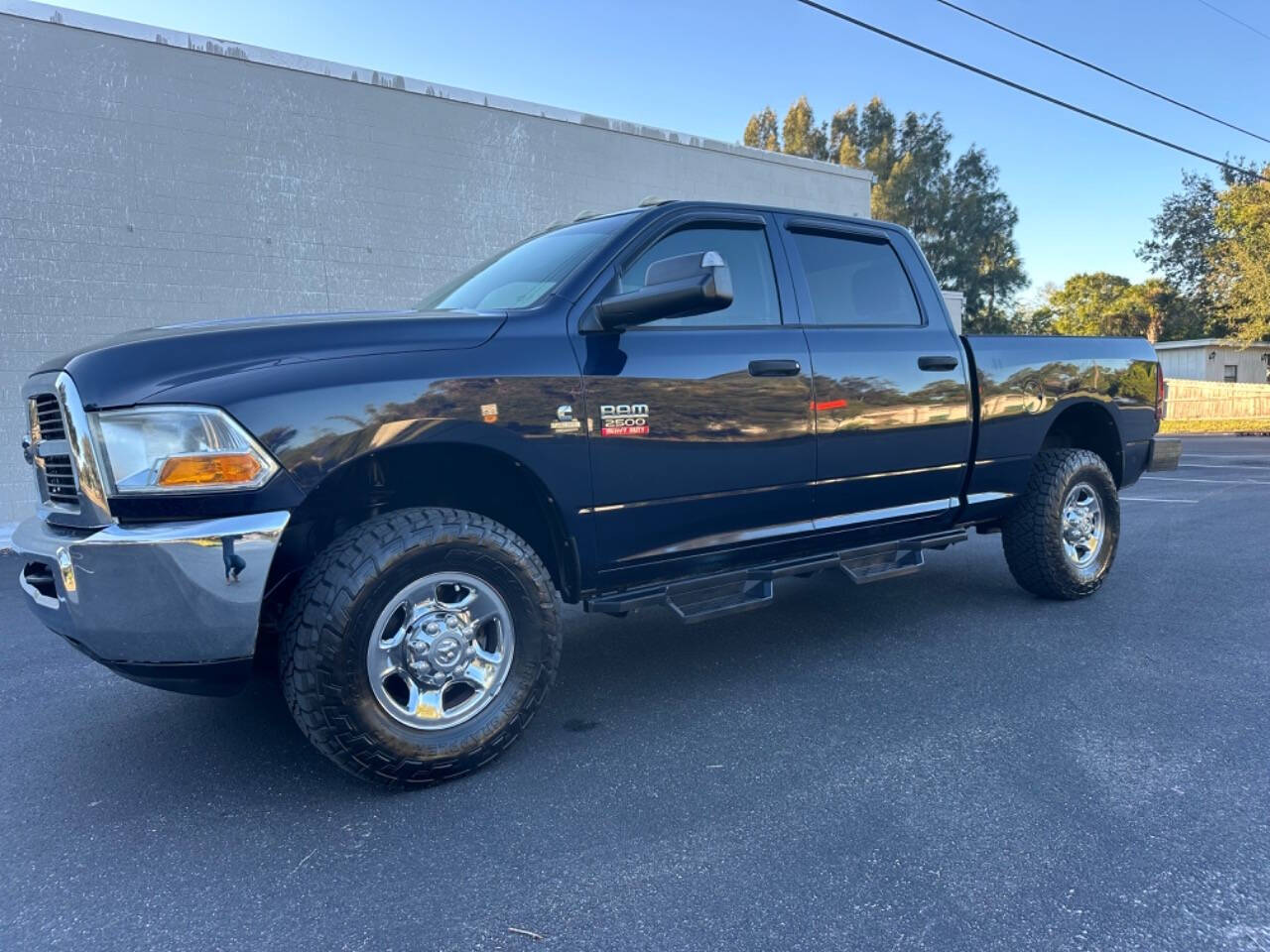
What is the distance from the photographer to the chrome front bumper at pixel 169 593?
2254mm

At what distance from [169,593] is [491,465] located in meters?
1.10

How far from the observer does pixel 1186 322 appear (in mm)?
43344

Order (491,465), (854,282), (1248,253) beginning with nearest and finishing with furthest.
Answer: (491,465) < (854,282) < (1248,253)

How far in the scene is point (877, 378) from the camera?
3.82 m

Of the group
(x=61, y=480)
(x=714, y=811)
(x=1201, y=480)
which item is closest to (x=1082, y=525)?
(x=714, y=811)

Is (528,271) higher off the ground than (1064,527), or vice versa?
(528,271)

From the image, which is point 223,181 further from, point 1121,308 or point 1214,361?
point 1121,308

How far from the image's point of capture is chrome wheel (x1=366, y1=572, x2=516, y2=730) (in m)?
2.61

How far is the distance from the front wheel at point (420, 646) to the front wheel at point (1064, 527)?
3088mm

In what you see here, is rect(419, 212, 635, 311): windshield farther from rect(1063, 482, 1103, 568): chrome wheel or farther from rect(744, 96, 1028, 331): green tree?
rect(744, 96, 1028, 331): green tree

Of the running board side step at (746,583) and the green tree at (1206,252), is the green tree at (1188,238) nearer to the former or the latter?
the green tree at (1206,252)

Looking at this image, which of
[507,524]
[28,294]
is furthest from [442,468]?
[28,294]

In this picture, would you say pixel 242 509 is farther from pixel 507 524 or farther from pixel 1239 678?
pixel 1239 678

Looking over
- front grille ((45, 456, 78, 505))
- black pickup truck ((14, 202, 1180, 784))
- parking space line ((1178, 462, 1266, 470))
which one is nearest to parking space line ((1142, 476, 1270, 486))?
parking space line ((1178, 462, 1266, 470))
